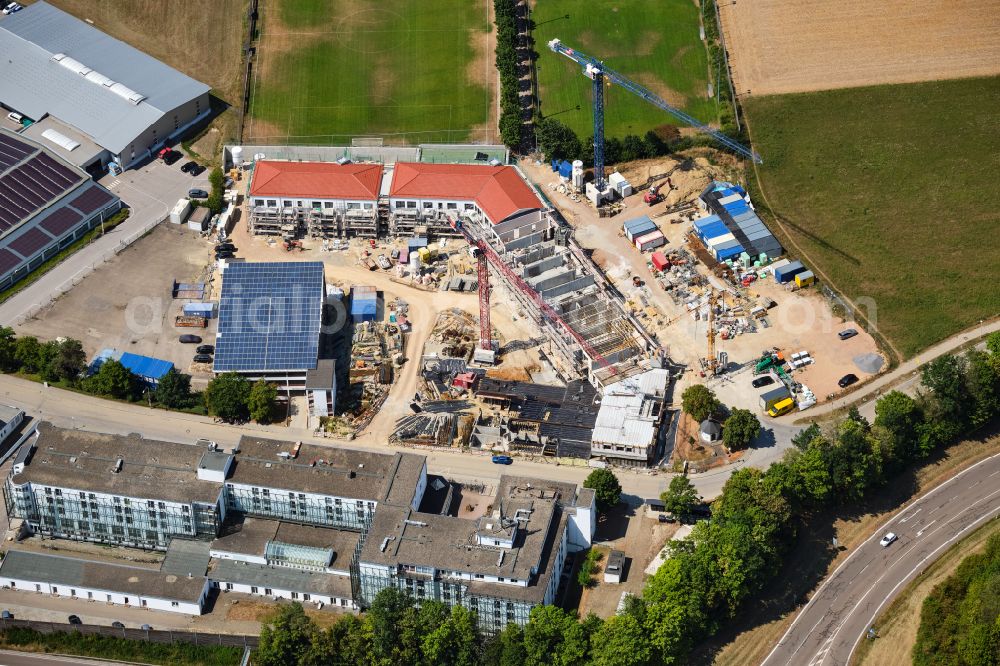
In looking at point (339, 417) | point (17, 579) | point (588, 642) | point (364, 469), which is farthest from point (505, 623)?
point (17, 579)

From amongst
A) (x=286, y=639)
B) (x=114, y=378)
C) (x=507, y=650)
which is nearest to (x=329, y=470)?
(x=286, y=639)

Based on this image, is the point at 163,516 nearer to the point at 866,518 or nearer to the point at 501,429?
the point at 501,429

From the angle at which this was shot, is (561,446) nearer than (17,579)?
No

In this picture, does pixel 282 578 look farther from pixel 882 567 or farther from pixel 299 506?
pixel 882 567

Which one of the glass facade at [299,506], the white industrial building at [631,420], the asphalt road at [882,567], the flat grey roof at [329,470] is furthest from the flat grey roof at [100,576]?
the asphalt road at [882,567]

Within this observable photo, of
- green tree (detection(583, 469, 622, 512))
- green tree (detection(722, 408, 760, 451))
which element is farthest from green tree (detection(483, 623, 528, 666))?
green tree (detection(722, 408, 760, 451))

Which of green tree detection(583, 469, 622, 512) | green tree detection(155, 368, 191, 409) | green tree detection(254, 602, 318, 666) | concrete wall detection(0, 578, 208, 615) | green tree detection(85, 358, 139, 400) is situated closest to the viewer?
green tree detection(254, 602, 318, 666)

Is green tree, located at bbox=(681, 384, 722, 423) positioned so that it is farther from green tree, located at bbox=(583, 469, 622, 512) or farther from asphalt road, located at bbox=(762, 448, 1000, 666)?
asphalt road, located at bbox=(762, 448, 1000, 666)
